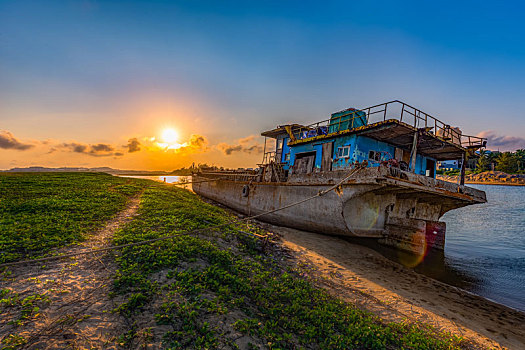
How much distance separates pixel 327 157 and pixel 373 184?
17.3 ft

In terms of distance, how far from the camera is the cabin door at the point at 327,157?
1503 cm

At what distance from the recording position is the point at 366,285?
7.69 metres

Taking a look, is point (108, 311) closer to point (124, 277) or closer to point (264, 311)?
point (124, 277)

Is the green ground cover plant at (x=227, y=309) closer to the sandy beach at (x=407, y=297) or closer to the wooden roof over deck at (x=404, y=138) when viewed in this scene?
the sandy beach at (x=407, y=297)

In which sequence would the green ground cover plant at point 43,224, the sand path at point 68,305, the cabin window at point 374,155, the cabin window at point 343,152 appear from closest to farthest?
the sand path at point 68,305
the green ground cover plant at point 43,224
the cabin window at point 343,152
the cabin window at point 374,155

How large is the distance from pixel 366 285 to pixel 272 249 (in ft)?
11.9

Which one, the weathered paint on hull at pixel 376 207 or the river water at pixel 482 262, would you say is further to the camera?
the weathered paint on hull at pixel 376 207

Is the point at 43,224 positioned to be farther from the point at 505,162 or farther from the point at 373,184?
the point at 505,162

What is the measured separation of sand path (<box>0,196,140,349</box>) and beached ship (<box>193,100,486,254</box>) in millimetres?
9609

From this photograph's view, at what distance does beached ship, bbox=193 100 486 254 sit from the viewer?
11.3 m

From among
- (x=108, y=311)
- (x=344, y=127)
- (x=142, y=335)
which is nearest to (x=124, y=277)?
(x=108, y=311)

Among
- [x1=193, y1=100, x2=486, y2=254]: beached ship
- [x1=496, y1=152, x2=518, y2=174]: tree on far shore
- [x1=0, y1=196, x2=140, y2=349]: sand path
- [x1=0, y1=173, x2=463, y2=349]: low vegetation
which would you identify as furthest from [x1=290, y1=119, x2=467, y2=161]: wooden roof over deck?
[x1=496, y1=152, x2=518, y2=174]: tree on far shore

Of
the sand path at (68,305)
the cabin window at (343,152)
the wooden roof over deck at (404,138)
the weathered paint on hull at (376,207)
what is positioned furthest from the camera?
the cabin window at (343,152)

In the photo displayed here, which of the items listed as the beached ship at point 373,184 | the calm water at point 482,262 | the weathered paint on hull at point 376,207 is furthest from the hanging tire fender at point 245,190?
the calm water at point 482,262
